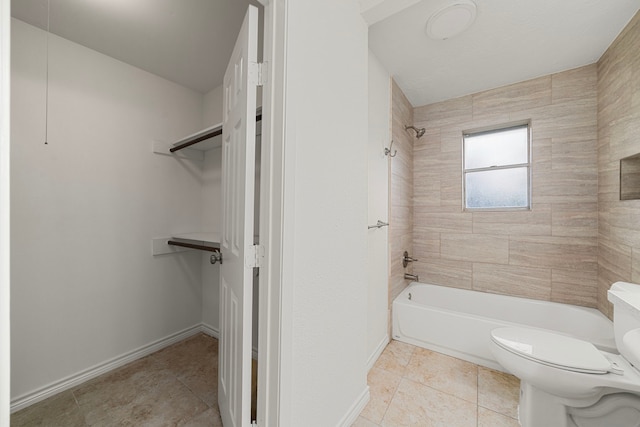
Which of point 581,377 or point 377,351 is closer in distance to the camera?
point 581,377

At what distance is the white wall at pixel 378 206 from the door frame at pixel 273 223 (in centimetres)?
99

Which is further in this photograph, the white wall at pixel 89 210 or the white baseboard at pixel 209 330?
the white baseboard at pixel 209 330

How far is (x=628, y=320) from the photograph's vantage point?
1230 mm

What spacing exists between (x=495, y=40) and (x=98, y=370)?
377 centimetres

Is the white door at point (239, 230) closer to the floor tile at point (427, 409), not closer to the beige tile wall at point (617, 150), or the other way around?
the floor tile at point (427, 409)

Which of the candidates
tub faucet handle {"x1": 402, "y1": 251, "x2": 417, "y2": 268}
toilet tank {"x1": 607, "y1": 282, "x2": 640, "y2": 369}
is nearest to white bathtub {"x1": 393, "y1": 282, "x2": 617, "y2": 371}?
tub faucet handle {"x1": 402, "y1": 251, "x2": 417, "y2": 268}

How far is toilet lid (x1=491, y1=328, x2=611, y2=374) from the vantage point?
114 centimetres

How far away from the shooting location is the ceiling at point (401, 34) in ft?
4.66

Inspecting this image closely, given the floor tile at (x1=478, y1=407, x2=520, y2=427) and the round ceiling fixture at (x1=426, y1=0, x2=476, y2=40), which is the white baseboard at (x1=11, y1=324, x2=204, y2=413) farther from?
the round ceiling fixture at (x1=426, y1=0, x2=476, y2=40)

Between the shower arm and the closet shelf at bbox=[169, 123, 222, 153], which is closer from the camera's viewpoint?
the closet shelf at bbox=[169, 123, 222, 153]

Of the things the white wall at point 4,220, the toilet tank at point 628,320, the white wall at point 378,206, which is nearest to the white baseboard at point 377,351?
the white wall at point 378,206

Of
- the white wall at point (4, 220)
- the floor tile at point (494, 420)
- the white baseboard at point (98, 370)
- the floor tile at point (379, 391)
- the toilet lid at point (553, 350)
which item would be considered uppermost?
the white wall at point (4, 220)

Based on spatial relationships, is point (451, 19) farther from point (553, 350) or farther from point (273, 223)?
point (553, 350)

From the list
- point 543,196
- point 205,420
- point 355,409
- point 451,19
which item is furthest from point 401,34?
point 205,420
